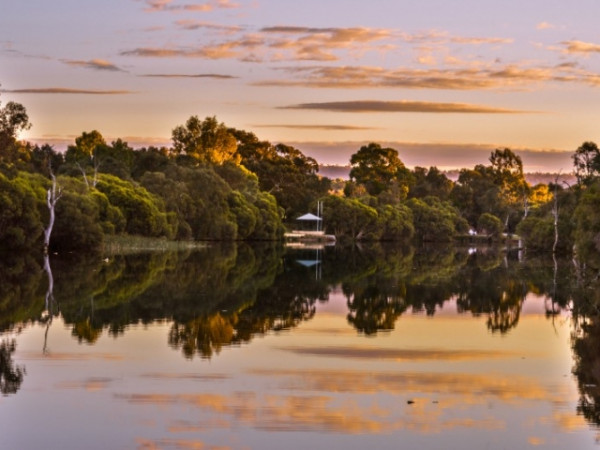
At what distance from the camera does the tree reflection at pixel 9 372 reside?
1542cm

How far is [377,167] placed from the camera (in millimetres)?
157875

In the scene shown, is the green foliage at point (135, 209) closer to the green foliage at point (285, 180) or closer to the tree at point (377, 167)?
the green foliage at point (285, 180)

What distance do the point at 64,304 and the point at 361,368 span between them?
12.8m

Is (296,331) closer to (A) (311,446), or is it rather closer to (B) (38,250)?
(A) (311,446)

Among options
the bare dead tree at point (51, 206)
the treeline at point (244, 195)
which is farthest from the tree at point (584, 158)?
the bare dead tree at point (51, 206)

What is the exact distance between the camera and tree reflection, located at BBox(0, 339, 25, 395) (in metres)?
15.4

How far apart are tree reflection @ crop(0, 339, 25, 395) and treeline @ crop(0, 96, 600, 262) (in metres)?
34.6

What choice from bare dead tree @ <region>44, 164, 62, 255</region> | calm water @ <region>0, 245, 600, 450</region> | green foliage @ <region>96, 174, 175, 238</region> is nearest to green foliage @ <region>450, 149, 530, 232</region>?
green foliage @ <region>96, 174, 175, 238</region>

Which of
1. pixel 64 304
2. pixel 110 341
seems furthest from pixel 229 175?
pixel 110 341

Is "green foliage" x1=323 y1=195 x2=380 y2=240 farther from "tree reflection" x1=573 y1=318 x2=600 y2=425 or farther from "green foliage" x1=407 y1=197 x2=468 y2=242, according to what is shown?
"tree reflection" x1=573 y1=318 x2=600 y2=425

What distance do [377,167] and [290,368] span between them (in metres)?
141

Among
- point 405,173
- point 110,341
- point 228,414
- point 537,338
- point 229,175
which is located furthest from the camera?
point 405,173

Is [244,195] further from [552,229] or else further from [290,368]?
[290,368]

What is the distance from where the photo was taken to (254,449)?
39.4ft
